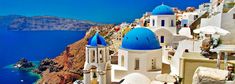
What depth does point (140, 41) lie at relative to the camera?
1662cm

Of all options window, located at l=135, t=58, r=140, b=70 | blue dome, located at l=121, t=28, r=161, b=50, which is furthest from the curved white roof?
blue dome, located at l=121, t=28, r=161, b=50

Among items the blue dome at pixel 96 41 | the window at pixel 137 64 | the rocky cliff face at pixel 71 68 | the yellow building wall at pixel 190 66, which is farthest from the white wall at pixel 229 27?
the rocky cliff face at pixel 71 68

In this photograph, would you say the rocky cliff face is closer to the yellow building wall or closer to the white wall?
the white wall

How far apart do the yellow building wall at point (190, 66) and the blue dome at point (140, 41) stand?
391cm

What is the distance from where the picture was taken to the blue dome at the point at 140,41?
54.2 feet

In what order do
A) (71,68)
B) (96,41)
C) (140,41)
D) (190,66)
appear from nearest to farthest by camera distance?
(190,66) → (140,41) → (96,41) → (71,68)

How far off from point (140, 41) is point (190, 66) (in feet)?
14.8

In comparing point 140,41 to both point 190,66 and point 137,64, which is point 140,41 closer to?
point 137,64

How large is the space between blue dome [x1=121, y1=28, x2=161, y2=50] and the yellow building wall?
391cm

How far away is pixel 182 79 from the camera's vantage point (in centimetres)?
1286

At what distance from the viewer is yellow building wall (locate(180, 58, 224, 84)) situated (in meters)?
12.4

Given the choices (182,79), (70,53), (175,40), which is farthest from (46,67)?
(182,79)

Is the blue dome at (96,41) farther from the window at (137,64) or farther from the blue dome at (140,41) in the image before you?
the window at (137,64)

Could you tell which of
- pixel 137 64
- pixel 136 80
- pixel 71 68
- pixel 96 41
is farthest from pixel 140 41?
pixel 71 68
